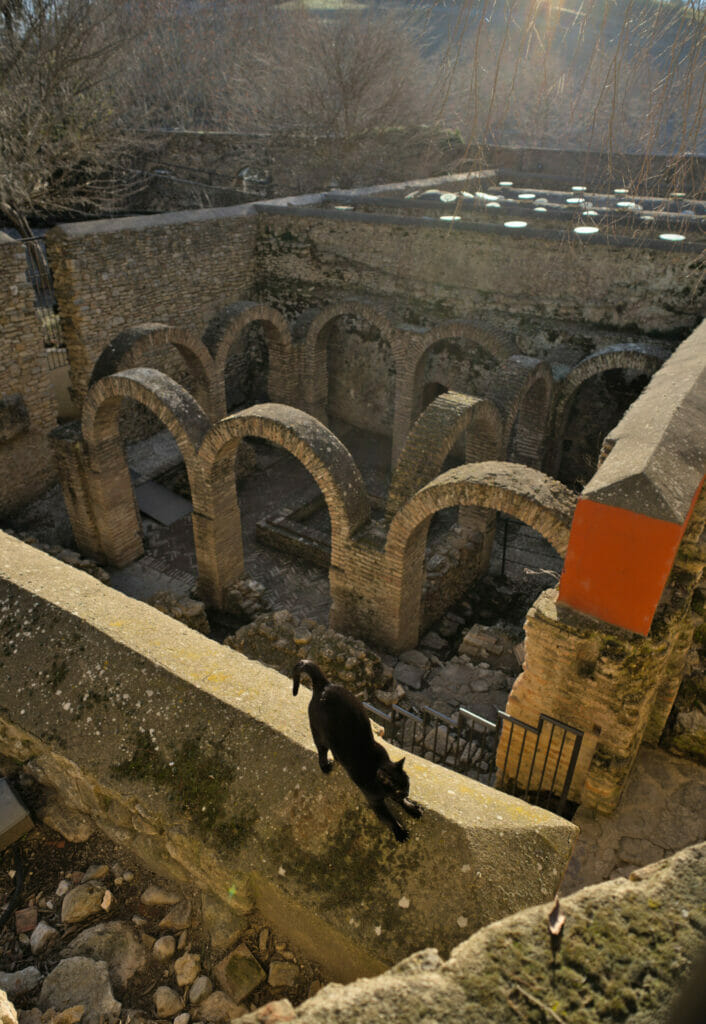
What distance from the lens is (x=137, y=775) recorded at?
8.67 feet

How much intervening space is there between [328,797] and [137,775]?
777 millimetres

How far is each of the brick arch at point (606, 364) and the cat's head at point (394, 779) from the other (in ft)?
28.0

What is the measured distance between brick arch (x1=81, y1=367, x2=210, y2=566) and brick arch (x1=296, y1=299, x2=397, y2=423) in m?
4.25

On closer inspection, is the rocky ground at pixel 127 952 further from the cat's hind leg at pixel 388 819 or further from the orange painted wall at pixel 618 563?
the orange painted wall at pixel 618 563

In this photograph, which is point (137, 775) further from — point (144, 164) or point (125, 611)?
point (144, 164)

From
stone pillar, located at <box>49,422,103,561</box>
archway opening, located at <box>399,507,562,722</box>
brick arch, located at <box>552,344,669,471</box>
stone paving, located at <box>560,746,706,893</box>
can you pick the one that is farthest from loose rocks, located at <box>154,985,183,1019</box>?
brick arch, located at <box>552,344,669,471</box>

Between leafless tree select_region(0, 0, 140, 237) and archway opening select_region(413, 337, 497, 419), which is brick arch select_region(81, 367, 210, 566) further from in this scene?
leafless tree select_region(0, 0, 140, 237)

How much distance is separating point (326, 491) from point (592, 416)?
6.39 metres

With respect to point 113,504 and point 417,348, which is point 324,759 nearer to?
point 113,504

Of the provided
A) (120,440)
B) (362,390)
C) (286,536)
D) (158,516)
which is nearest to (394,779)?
(286,536)

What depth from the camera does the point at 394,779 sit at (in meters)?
2.58

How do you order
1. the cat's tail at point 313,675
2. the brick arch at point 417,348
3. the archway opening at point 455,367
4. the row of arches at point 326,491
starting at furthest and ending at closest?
the archway opening at point 455,367
the brick arch at point 417,348
the row of arches at point 326,491
the cat's tail at point 313,675

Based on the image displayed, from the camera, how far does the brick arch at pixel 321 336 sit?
11.8 m

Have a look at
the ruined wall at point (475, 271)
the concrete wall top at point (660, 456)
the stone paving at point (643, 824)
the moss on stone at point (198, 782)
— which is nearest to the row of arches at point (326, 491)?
the concrete wall top at point (660, 456)
